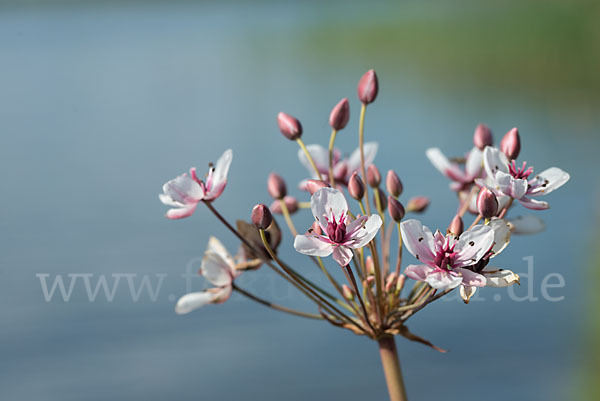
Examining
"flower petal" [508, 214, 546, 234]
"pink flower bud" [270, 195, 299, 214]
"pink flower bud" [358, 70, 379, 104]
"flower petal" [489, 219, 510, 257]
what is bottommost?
"flower petal" [489, 219, 510, 257]

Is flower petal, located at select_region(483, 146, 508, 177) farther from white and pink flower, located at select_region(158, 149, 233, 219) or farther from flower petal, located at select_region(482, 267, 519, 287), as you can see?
white and pink flower, located at select_region(158, 149, 233, 219)

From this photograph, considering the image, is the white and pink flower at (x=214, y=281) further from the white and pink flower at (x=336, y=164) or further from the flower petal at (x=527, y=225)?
the flower petal at (x=527, y=225)

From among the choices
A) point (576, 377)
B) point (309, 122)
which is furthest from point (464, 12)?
point (576, 377)

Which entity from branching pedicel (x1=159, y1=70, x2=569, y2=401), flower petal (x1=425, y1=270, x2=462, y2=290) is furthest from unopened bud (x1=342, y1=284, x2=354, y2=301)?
flower petal (x1=425, y1=270, x2=462, y2=290)

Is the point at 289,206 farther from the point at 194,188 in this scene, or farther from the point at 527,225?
the point at 527,225

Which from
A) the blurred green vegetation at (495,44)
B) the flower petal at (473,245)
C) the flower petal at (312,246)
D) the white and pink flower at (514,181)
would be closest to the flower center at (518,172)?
the white and pink flower at (514,181)

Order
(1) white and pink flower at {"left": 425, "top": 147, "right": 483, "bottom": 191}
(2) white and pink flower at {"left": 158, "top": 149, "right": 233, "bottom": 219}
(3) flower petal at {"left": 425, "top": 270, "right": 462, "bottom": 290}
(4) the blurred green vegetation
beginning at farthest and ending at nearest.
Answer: (4) the blurred green vegetation, (1) white and pink flower at {"left": 425, "top": 147, "right": 483, "bottom": 191}, (2) white and pink flower at {"left": 158, "top": 149, "right": 233, "bottom": 219}, (3) flower petal at {"left": 425, "top": 270, "right": 462, "bottom": 290}

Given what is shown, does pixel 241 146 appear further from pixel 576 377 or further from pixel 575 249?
pixel 576 377
